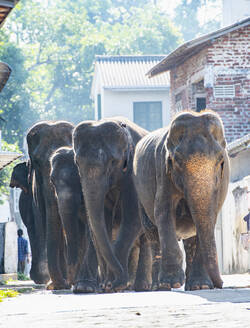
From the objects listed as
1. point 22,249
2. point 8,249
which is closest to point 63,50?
point 22,249

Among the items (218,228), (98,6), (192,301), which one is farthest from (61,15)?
(192,301)

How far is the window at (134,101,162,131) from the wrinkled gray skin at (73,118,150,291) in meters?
30.9

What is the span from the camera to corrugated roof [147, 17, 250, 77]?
2752 cm

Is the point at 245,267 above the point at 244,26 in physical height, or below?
below

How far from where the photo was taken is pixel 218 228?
25406 mm

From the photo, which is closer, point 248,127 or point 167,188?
point 167,188

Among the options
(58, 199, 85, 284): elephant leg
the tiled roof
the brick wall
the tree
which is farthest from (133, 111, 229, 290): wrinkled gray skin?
the tree

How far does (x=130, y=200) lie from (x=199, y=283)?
9.77 ft

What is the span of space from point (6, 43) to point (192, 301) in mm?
38932

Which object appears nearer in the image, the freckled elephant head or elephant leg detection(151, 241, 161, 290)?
the freckled elephant head

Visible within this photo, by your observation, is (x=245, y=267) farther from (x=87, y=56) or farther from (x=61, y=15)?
(x=61, y=15)

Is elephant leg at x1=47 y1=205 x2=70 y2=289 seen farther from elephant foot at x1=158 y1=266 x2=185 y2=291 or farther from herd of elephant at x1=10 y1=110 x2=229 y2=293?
elephant foot at x1=158 y1=266 x2=185 y2=291

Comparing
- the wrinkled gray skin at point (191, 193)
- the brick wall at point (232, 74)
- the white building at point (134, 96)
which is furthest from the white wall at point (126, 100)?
the wrinkled gray skin at point (191, 193)

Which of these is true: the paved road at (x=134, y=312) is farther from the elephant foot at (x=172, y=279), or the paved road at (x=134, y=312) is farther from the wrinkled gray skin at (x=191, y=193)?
the elephant foot at (x=172, y=279)
